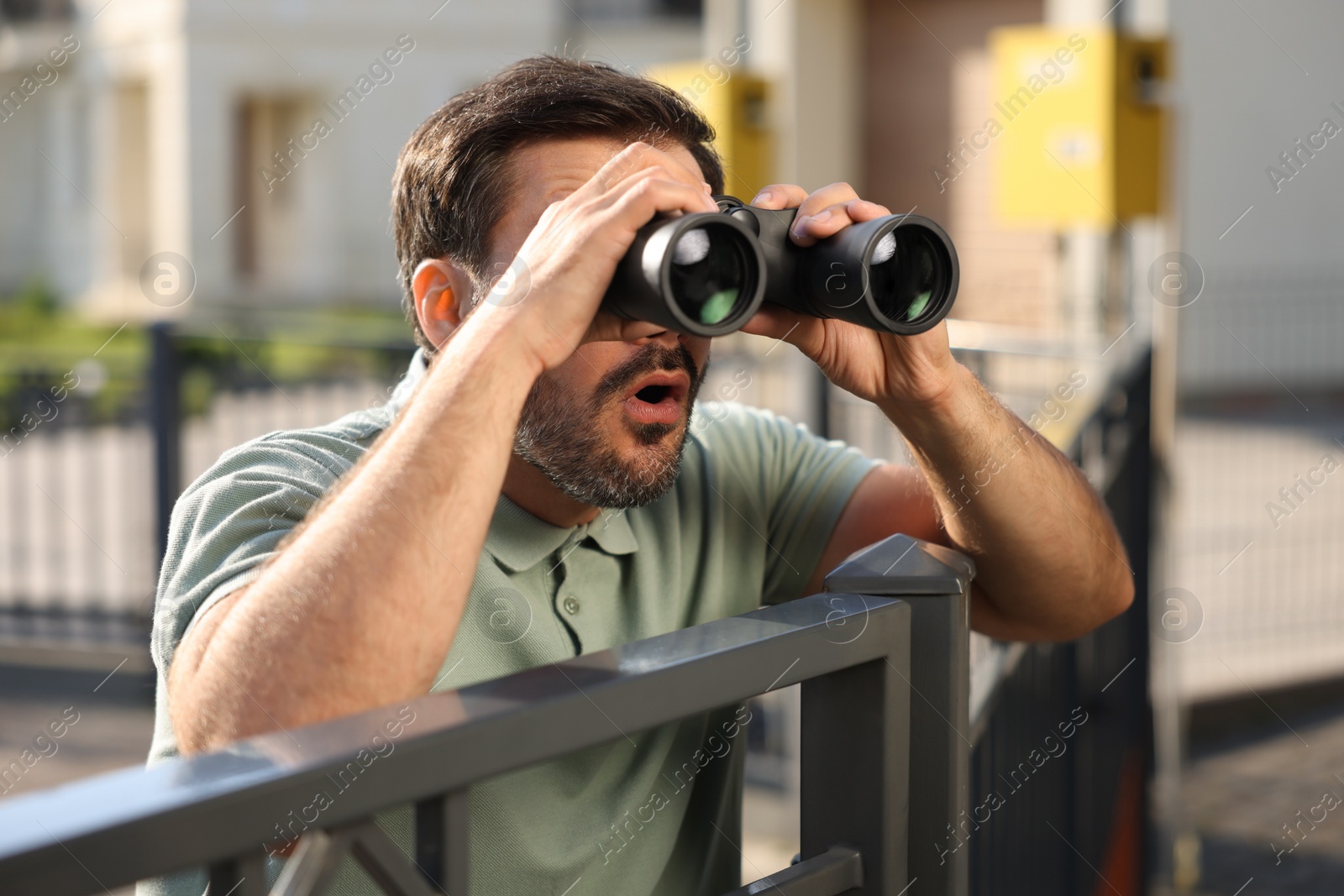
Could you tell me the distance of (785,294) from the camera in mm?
1725

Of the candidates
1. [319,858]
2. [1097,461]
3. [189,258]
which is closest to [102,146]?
[189,258]

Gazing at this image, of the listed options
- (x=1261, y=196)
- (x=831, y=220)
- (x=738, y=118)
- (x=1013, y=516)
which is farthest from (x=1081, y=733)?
(x=1261, y=196)

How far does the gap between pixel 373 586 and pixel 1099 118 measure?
145 inches

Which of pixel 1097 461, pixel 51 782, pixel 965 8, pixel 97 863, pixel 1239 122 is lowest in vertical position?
pixel 51 782

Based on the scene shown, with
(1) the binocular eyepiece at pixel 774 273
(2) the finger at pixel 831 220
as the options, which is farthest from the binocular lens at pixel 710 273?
(2) the finger at pixel 831 220

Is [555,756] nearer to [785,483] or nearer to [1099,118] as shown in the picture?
[785,483]

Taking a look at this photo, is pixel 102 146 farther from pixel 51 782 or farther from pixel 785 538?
pixel 785 538

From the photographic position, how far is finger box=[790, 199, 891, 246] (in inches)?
64.9

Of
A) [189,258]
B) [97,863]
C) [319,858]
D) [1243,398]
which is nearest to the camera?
[97,863]

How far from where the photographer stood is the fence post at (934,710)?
133cm

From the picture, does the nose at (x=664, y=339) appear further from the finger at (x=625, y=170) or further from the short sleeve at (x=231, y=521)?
the short sleeve at (x=231, y=521)

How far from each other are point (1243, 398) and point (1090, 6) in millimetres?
3568

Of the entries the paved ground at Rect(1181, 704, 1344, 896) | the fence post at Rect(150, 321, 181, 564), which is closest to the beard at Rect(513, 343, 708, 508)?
the paved ground at Rect(1181, 704, 1344, 896)

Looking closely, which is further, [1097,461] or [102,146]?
[102,146]
